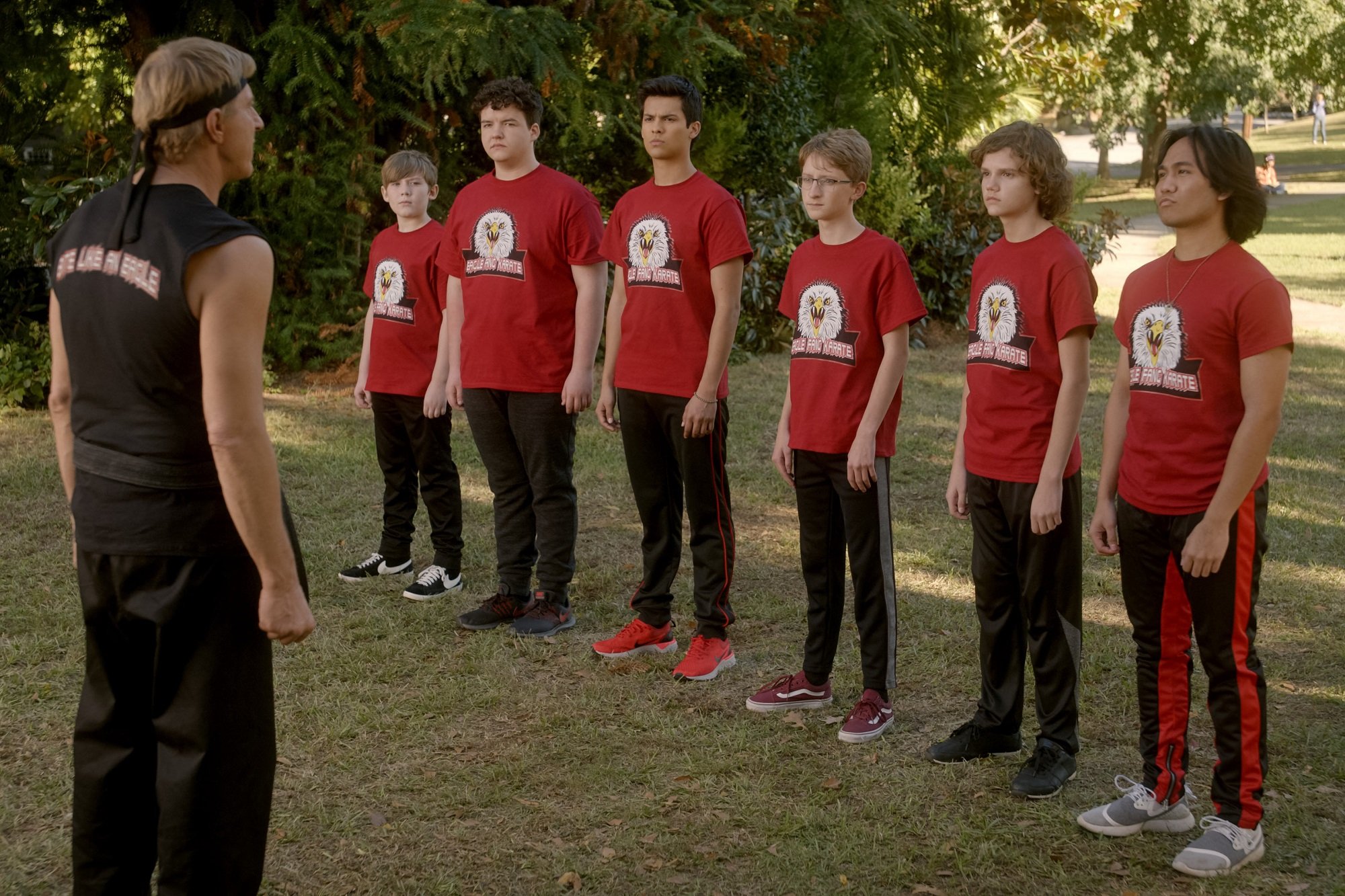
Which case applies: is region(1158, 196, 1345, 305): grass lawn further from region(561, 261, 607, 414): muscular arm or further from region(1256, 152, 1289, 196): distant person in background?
region(561, 261, 607, 414): muscular arm

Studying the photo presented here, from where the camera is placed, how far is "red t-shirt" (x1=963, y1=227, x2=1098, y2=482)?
3729 millimetres

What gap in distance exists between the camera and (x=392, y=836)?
378cm

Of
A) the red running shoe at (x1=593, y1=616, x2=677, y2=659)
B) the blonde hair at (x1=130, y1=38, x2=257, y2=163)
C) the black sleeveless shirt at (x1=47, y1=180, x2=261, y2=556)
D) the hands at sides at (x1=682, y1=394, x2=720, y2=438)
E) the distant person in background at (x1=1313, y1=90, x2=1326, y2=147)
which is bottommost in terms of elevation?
the red running shoe at (x1=593, y1=616, x2=677, y2=659)

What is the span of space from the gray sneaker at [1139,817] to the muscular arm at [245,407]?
95.0 inches

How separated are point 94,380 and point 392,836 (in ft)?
5.93

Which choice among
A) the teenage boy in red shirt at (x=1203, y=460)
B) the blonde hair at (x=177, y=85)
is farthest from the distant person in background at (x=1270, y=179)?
the blonde hair at (x=177, y=85)

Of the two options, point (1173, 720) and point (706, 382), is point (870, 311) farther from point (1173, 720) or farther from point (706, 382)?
point (1173, 720)

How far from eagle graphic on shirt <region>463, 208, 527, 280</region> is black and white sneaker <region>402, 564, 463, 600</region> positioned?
1.51 meters

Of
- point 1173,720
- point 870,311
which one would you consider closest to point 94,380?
Result: point 870,311

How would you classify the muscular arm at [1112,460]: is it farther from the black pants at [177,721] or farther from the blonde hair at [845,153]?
the black pants at [177,721]

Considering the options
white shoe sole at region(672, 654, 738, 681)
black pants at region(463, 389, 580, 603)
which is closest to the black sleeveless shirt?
white shoe sole at region(672, 654, 738, 681)

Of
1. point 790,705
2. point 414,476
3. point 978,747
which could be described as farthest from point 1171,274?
point 414,476

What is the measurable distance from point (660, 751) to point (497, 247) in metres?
2.15

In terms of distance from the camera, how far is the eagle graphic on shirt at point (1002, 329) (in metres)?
3.82
